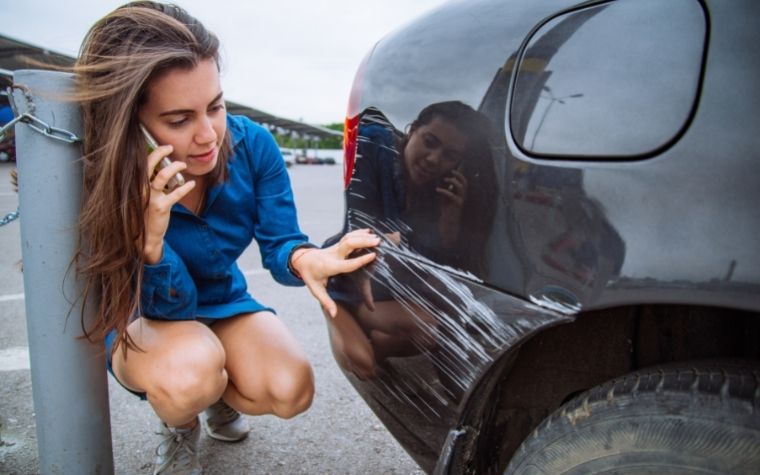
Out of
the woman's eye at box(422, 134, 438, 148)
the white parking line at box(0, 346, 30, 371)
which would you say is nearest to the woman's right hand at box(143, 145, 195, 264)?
the woman's eye at box(422, 134, 438, 148)

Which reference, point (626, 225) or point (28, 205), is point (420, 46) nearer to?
point (626, 225)

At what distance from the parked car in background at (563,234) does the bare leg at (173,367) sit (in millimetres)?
553

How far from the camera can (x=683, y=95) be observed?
0.72 m

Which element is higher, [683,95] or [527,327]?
[683,95]

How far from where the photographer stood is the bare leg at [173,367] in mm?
1478

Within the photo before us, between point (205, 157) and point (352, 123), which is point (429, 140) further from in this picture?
point (205, 157)

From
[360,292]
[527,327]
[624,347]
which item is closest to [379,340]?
[360,292]

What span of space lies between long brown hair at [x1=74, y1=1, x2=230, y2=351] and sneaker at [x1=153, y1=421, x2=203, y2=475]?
19.0 inches

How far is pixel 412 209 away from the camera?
1033 mm

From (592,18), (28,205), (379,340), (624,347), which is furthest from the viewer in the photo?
(28,205)

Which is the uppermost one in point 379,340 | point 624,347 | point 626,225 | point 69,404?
point 626,225

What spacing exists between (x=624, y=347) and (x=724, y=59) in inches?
20.5

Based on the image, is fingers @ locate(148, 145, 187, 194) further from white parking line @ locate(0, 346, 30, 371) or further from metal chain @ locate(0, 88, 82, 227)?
white parking line @ locate(0, 346, 30, 371)

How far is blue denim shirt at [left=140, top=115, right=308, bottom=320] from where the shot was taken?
1534 mm
